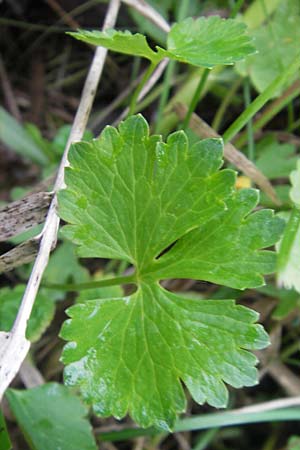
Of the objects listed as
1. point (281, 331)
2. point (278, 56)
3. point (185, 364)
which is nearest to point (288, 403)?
point (281, 331)

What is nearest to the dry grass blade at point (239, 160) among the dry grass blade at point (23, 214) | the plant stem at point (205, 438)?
the dry grass blade at point (23, 214)

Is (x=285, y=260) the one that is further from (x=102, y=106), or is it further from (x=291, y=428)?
(x=102, y=106)

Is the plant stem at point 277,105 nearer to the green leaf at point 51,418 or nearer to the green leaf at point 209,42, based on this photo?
the green leaf at point 209,42

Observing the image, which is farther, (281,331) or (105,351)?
(281,331)

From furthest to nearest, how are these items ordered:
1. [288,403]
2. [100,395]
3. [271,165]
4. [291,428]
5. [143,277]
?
[291,428] < [271,165] < [288,403] < [143,277] < [100,395]

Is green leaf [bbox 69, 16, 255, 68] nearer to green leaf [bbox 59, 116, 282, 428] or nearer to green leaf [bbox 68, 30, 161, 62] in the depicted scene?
green leaf [bbox 68, 30, 161, 62]

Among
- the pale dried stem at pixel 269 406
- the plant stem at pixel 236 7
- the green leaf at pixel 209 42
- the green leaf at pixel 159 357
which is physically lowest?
the pale dried stem at pixel 269 406

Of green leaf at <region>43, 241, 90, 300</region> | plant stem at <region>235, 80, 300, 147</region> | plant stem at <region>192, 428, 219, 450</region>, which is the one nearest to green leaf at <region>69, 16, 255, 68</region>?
plant stem at <region>235, 80, 300, 147</region>
